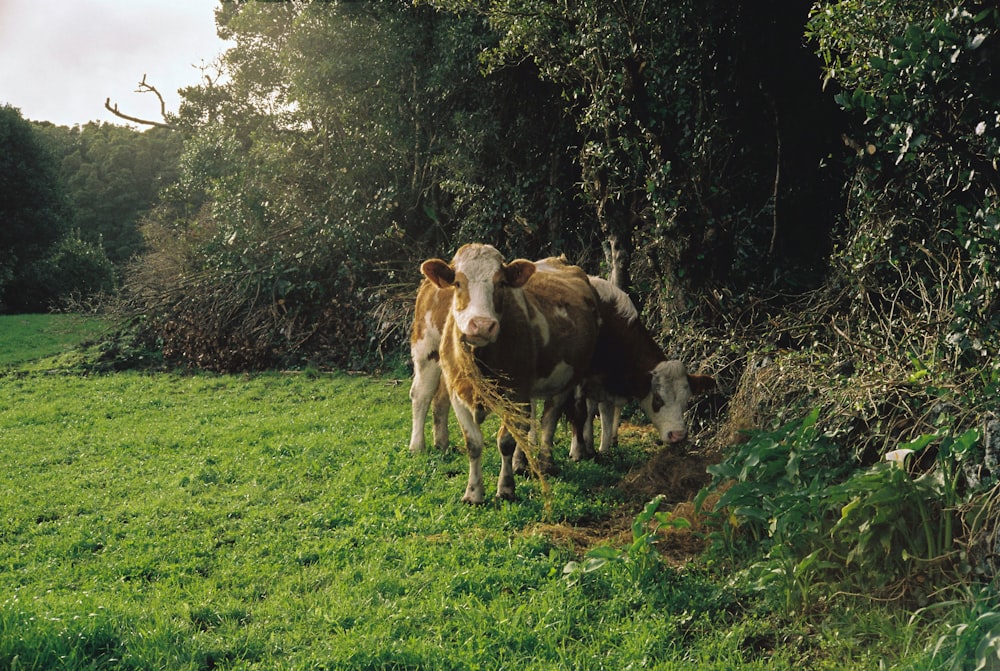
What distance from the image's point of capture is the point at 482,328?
17.7 ft

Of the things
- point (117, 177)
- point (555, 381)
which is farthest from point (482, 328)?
point (117, 177)

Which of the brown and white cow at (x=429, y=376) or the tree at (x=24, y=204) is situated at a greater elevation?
the tree at (x=24, y=204)

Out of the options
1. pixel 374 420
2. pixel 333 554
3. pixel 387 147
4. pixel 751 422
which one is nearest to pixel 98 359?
pixel 387 147

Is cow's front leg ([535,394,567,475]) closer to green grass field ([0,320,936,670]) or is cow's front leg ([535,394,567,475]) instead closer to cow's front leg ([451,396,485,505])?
green grass field ([0,320,936,670])

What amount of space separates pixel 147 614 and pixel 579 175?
368 inches

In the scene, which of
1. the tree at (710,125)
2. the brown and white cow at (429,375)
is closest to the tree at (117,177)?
the brown and white cow at (429,375)

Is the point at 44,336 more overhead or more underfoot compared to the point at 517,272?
more underfoot

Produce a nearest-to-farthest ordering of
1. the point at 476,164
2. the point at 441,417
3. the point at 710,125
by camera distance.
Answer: the point at 441,417, the point at 710,125, the point at 476,164

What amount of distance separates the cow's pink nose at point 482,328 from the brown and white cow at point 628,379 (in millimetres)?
2348

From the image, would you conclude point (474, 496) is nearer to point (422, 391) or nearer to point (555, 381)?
point (555, 381)

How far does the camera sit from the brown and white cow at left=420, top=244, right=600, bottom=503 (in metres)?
5.62

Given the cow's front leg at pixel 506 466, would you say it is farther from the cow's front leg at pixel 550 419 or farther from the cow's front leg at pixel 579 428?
the cow's front leg at pixel 579 428

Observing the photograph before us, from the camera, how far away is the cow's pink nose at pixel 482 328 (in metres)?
5.39

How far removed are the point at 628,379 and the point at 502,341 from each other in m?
1.98
